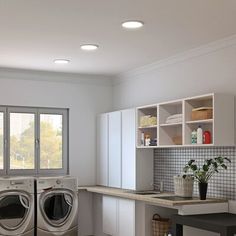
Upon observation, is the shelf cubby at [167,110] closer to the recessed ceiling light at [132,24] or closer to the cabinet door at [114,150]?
the cabinet door at [114,150]

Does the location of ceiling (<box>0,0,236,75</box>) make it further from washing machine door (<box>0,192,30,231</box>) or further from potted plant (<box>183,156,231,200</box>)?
washing machine door (<box>0,192,30,231</box>)

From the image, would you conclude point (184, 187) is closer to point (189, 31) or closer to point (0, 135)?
point (189, 31)

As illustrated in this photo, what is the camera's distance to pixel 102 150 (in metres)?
6.50

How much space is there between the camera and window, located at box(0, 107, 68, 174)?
20.3 ft

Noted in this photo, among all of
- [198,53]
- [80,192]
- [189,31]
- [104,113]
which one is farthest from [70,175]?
[189,31]

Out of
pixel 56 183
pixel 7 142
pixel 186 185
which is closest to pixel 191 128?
pixel 186 185

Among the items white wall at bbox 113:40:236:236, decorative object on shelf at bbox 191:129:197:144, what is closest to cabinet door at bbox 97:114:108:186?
white wall at bbox 113:40:236:236

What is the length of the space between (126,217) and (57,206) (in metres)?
0.99

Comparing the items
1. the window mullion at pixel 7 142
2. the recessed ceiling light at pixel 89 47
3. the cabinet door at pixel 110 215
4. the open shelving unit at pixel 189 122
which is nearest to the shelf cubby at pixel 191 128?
the open shelving unit at pixel 189 122

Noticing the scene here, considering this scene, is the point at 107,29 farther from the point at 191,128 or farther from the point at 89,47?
the point at 191,128

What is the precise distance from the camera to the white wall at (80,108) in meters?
6.35

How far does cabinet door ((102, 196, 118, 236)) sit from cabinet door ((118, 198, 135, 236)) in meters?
0.13

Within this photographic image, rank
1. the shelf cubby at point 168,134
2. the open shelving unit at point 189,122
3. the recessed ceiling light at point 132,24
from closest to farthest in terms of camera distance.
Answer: the recessed ceiling light at point 132,24, the open shelving unit at point 189,122, the shelf cubby at point 168,134

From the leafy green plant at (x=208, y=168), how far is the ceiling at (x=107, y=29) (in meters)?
1.17
